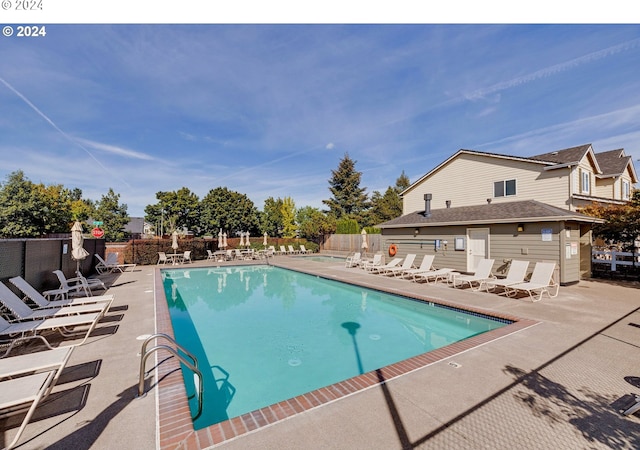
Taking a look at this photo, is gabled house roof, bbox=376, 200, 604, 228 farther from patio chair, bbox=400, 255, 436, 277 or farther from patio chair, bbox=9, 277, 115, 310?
patio chair, bbox=9, 277, 115, 310

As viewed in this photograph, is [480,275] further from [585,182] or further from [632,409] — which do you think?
[585,182]

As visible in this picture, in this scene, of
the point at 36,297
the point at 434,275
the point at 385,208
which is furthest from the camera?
the point at 385,208

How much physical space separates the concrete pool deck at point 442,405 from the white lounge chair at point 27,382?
0.21 metres

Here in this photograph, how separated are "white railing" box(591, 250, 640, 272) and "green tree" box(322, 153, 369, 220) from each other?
3227cm

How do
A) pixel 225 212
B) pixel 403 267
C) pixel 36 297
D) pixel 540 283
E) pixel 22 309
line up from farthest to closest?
1. pixel 225 212
2. pixel 403 267
3. pixel 540 283
4. pixel 36 297
5. pixel 22 309

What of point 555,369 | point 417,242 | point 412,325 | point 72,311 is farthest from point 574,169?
point 72,311

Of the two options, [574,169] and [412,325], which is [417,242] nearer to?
[574,169]

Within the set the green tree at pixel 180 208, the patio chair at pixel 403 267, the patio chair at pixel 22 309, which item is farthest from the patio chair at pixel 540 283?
the green tree at pixel 180 208

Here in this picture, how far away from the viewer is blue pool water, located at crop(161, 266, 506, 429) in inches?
187

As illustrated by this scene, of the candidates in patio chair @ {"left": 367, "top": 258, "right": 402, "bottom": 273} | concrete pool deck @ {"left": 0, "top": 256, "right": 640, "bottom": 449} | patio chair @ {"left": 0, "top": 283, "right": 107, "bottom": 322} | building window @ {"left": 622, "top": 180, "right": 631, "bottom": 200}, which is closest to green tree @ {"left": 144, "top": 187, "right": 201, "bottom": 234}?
patio chair @ {"left": 367, "top": 258, "right": 402, "bottom": 273}

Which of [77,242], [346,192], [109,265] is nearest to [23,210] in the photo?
[109,265]

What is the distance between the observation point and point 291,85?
17.7m

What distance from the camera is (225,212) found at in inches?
1446

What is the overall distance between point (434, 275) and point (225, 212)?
3063 cm
